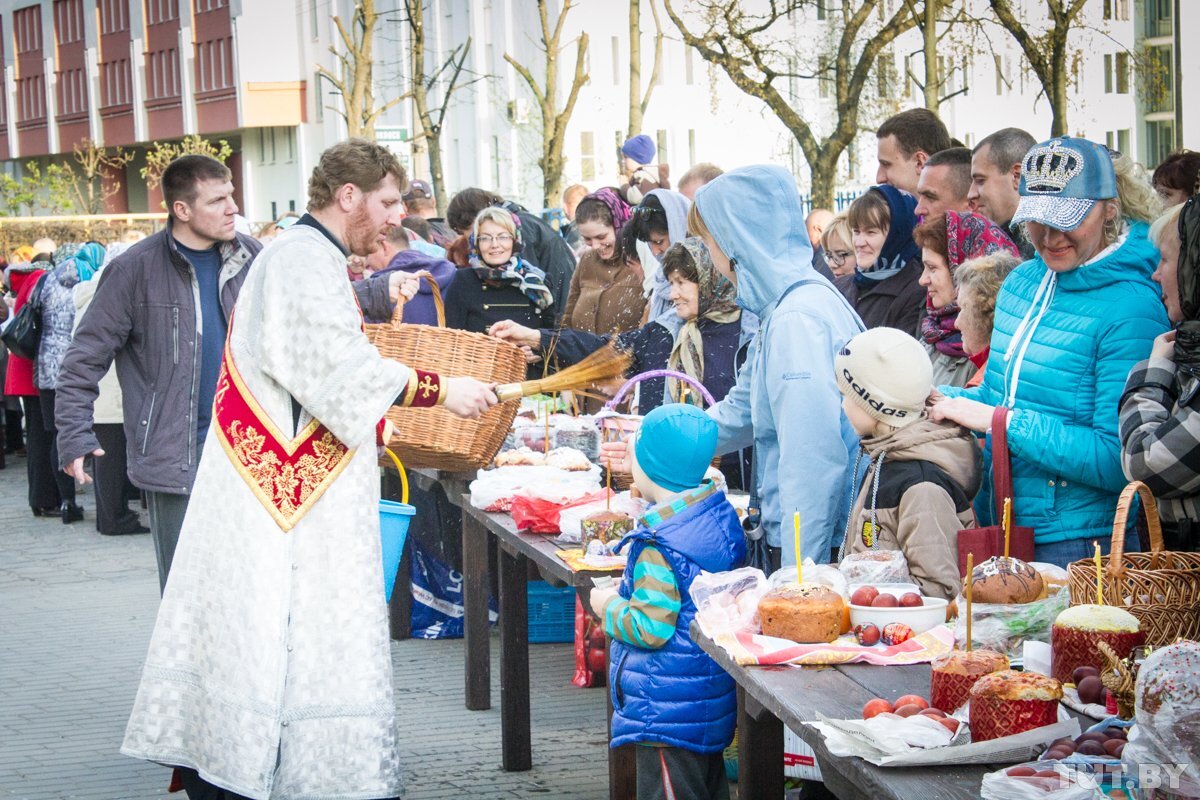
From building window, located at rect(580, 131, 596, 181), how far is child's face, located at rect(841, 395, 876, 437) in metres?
34.5

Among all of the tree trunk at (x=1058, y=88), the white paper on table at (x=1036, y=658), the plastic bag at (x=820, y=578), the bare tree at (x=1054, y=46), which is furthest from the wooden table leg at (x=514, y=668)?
the tree trunk at (x=1058, y=88)

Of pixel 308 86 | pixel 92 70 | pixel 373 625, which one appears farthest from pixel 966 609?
pixel 92 70

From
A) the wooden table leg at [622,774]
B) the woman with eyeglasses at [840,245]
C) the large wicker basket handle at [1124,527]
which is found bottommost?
the wooden table leg at [622,774]

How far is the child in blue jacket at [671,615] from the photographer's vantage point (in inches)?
160

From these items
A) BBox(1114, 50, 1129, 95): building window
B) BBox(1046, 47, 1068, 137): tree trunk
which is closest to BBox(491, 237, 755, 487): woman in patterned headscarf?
BBox(1046, 47, 1068, 137): tree trunk

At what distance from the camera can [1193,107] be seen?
33.0 ft

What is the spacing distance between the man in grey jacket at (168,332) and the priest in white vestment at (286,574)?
1.36 meters

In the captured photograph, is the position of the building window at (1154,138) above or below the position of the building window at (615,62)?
below

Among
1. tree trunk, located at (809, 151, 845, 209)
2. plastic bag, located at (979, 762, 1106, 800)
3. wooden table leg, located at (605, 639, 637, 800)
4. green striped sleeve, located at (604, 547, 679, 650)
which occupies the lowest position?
wooden table leg, located at (605, 639, 637, 800)

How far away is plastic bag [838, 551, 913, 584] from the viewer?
3.52m

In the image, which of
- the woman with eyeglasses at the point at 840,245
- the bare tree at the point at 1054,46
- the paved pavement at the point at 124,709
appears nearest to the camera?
the paved pavement at the point at 124,709

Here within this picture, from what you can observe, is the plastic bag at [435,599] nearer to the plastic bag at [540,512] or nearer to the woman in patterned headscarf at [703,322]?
the woman in patterned headscarf at [703,322]

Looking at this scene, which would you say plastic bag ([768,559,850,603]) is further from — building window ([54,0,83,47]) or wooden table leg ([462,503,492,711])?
building window ([54,0,83,47])

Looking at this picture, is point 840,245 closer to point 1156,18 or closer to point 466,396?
point 466,396
